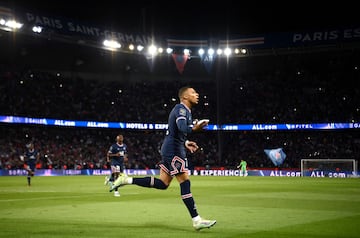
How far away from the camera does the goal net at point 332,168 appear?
4971 centimetres

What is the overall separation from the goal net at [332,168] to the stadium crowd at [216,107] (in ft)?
14.7

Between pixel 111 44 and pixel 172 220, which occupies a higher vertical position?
pixel 111 44

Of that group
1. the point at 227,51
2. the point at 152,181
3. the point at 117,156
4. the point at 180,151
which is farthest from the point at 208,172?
the point at 180,151

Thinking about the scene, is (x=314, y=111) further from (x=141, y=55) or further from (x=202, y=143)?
(x=141, y=55)

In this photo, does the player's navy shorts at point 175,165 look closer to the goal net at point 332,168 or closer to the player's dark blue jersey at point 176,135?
the player's dark blue jersey at point 176,135

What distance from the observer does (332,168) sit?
166 feet

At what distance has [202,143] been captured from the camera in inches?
2594

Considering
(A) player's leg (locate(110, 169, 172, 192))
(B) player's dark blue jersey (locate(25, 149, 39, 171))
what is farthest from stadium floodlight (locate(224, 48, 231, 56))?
(A) player's leg (locate(110, 169, 172, 192))

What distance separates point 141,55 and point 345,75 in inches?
929

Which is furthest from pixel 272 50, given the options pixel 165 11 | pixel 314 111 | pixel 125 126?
pixel 125 126

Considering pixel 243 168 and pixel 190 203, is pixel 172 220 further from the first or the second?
pixel 243 168

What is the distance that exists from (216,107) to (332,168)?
1870cm

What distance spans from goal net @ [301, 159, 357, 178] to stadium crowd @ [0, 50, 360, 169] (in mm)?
4485

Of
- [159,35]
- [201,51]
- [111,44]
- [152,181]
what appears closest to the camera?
[152,181]
